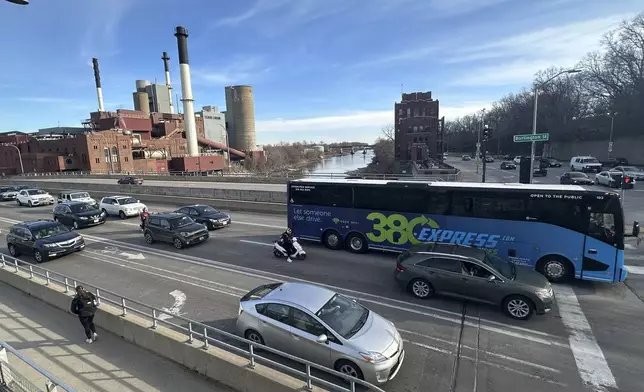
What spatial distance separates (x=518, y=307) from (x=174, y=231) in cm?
1305

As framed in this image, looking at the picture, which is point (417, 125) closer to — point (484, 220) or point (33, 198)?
Result: point (33, 198)

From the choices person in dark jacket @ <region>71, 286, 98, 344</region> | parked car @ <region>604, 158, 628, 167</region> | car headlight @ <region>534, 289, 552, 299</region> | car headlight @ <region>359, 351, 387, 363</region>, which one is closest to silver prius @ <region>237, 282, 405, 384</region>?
car headlight @ <region>359, 351, 387, 363</region>

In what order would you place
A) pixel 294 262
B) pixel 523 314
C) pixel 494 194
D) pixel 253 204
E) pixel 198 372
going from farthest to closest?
pixel 253 204 < pixel 294 262 < pixel 494 194 < pixel 523 314 < pixel 198 372

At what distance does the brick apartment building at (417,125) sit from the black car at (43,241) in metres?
75.4

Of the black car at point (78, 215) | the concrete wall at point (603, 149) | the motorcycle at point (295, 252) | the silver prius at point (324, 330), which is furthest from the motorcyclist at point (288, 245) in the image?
the concrete wall at point (603, 149)

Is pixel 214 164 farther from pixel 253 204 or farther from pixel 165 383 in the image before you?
pixel 165 383

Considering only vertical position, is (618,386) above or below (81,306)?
below

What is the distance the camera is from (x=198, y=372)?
20.1 ft

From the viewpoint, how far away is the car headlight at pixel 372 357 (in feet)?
17.8

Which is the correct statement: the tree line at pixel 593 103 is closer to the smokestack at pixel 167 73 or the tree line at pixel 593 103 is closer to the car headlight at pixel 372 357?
the car headlight at pixel 372 357

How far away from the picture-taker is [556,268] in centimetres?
998

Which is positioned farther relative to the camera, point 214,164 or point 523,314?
point 214,164

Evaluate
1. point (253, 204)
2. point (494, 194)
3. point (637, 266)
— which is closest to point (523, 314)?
point (494, 194)

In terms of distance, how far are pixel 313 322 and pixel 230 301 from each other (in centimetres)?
410
